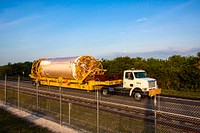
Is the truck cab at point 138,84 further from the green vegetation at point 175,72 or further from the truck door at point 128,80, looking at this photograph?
the green vegetation at point 175,72

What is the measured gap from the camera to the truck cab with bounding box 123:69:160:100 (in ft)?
57.9

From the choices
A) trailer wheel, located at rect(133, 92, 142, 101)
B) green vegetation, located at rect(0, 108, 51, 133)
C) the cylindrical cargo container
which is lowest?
green vegetation, located at rect(0, 108, 51, 133)

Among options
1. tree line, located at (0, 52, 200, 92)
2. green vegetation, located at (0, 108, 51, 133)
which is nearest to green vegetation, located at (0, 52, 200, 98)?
tree line, located at (0, 52, 200, 92)

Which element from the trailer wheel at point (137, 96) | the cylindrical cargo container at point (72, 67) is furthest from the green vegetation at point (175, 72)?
the cylindrical cargo container at point (72, 67)

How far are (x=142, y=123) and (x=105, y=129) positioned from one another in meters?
2.00

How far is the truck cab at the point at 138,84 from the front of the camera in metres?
17.7

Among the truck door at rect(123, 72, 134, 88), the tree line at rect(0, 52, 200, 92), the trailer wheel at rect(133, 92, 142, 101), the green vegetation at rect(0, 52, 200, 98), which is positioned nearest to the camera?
the trailer wheel at rect(133, 92, 142, 101)

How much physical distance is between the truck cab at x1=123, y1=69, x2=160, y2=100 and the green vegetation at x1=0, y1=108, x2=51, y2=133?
9275mm

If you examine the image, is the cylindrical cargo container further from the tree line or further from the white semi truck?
the tree line

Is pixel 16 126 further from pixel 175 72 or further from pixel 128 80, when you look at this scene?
pixel 175 72

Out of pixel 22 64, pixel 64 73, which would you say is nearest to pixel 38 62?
pixel 64 73

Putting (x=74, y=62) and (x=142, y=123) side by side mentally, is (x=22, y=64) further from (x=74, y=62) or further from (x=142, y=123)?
(x=142, y=123)

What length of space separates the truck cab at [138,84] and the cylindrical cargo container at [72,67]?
20.9ft

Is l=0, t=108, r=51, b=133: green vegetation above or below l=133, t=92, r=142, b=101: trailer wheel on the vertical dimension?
below
